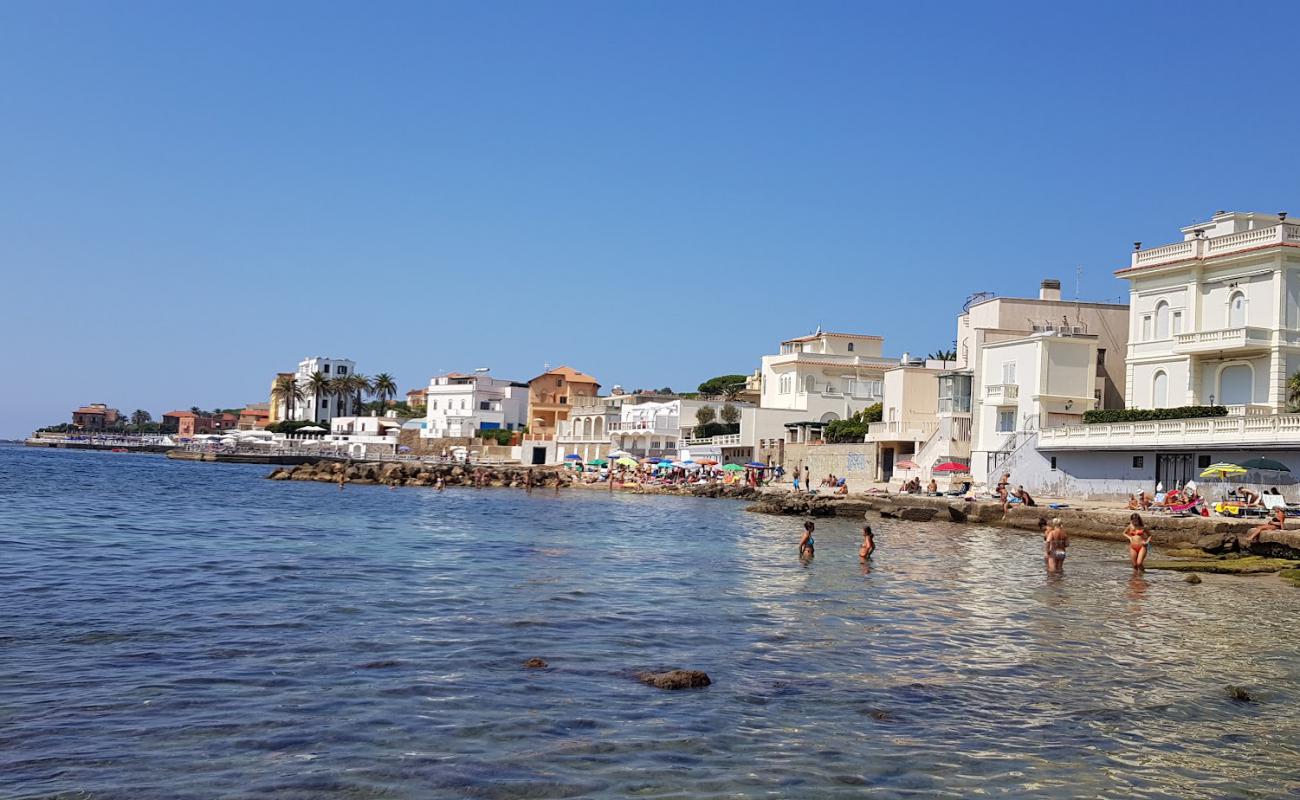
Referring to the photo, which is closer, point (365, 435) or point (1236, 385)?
point (1236, 385)

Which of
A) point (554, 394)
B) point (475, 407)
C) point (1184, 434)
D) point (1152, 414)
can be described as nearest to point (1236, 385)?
point (1152, 414)

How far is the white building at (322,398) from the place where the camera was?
15175 cm

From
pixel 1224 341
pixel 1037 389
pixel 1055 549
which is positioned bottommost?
→ pixel 1055 549

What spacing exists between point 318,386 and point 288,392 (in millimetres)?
5836

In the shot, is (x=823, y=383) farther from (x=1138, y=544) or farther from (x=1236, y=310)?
(x=1138, y=544)

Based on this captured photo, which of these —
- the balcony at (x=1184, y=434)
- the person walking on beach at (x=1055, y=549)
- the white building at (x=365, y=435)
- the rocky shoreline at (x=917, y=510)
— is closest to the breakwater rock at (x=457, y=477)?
the rocky shoreline at (x=917, y=510)

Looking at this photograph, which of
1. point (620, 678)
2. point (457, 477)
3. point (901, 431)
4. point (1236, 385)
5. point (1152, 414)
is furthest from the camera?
point (457, 477)

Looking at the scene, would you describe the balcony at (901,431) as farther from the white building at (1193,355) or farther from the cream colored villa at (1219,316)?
the cream colored villa at (1219,316)

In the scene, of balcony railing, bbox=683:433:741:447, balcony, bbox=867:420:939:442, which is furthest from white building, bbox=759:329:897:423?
balcony, bbox=867:420:939:442

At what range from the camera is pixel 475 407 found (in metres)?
116

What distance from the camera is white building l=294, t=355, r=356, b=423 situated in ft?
498

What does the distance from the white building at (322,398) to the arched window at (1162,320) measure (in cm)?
12184

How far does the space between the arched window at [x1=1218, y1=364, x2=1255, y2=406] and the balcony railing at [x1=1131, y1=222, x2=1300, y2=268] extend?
4487 millimetres

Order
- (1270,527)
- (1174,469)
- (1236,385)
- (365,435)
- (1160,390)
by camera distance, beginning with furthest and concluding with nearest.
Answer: (365,435) < (1160,390) < (1236,385) < (1174,469) < (1270,527)
